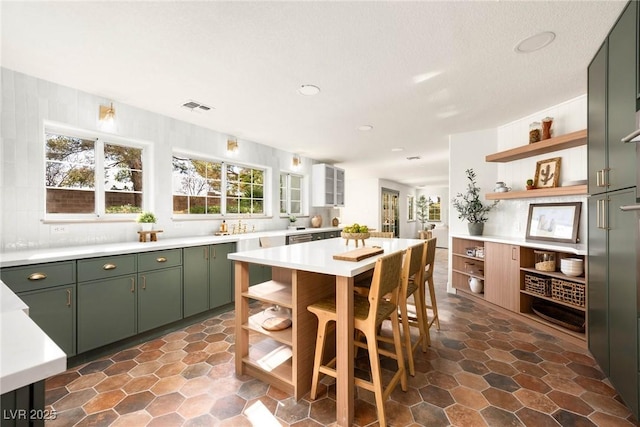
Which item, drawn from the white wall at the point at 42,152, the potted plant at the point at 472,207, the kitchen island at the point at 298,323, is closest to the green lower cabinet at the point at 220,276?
the white wall at the point at 42,152

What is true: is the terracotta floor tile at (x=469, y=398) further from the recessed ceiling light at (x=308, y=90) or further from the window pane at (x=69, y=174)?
the window pane at (x=69, y=174)

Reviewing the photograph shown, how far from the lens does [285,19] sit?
1.79 meters

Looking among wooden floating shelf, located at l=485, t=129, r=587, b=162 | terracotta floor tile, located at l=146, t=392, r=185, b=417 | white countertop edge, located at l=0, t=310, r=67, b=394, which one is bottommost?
terracotta floor tile, located at l=146, t=392, r=185, b=417

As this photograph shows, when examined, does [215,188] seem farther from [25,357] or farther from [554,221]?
[554,221]

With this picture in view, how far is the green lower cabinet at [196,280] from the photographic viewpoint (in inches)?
123

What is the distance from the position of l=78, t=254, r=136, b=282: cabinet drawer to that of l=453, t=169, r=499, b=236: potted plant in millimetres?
4245

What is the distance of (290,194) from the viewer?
5820 mm

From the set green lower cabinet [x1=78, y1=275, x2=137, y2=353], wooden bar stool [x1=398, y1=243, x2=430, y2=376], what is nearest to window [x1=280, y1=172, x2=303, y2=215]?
→ green lower cabinet [x1=78, y1=275, x2=137, y2=353]

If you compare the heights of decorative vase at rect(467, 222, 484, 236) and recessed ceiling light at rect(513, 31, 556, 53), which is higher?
recessed ceiling light at rect(513, 31, 556, 53)

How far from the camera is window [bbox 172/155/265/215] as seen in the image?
3.86m

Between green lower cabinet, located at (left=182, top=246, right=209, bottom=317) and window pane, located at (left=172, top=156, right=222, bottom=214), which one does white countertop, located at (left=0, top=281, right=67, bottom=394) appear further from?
window pane, located at (left=172, top=156, right=222, bottom=214)

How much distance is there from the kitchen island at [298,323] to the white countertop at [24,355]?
1.19m

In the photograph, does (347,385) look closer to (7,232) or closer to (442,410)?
(442,410)

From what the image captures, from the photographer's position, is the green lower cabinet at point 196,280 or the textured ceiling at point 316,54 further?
the green lower cabinet at point 196,280
